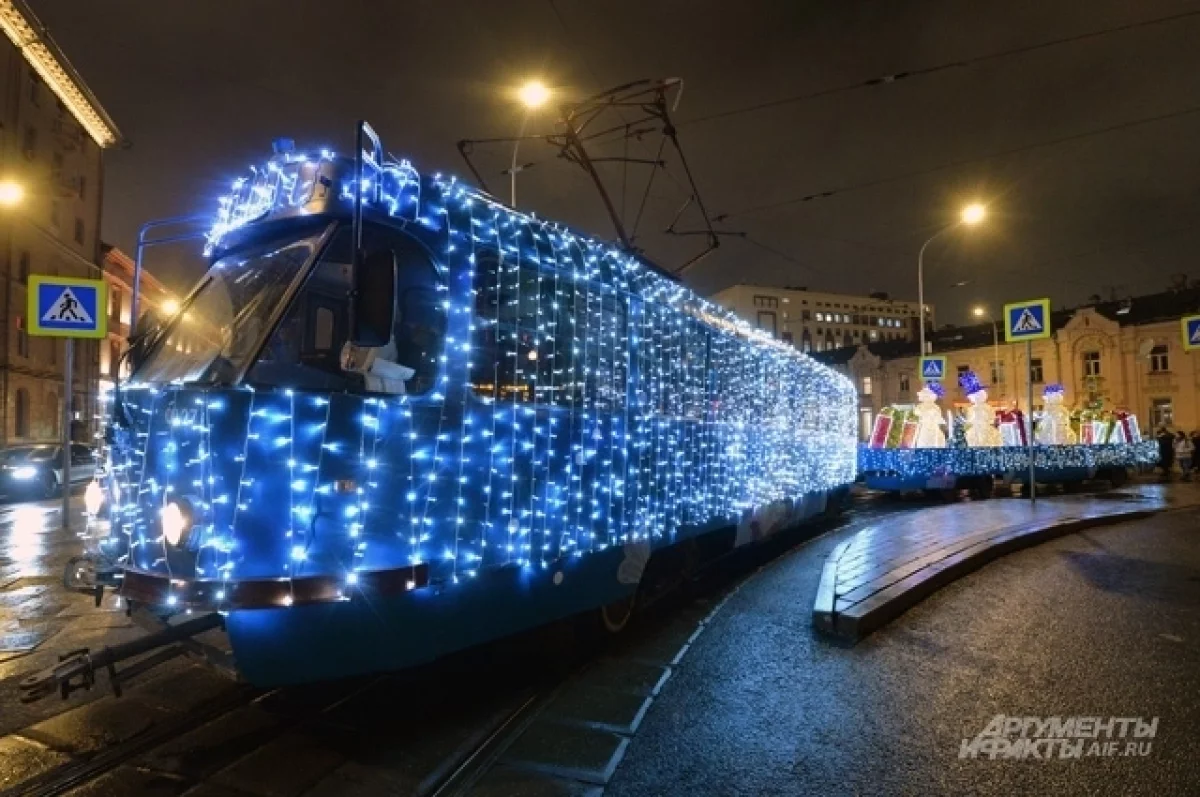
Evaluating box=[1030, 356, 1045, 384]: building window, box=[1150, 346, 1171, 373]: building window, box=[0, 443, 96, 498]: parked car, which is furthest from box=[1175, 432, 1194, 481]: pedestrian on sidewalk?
box=[0, 443, 96, 498]: parked car

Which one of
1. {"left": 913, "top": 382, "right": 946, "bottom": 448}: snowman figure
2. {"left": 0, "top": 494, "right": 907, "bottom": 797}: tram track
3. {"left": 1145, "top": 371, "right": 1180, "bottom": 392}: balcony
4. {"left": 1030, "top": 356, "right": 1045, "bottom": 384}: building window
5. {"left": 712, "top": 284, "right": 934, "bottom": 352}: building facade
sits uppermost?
{"left": 712, "top": 284, "right": 934, "bottom": 352}: building facade

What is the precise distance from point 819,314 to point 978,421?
84.5m

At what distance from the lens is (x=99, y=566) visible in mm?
4219

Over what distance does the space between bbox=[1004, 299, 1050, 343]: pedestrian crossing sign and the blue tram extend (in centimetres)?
964

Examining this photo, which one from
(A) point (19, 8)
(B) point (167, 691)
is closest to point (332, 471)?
(B) point (167, 691)

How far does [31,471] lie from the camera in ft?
61.3

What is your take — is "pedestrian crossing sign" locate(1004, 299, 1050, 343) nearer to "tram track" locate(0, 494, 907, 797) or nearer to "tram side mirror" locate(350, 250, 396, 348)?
"tram track" locate(0, 494, 907, 797)

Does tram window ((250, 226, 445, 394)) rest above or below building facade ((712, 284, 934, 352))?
below

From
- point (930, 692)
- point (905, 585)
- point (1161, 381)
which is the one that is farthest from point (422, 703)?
point (1161, 381)

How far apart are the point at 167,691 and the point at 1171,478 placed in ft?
98.2

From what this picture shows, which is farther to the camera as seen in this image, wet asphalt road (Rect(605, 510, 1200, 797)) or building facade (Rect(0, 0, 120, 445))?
building facade (Rect(0, 0, 120, 445))

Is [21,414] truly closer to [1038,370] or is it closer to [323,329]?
[323,329]

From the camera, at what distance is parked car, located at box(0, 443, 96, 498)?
720 inches

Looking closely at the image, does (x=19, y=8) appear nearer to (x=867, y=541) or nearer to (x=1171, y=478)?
(x=867, y=541)
